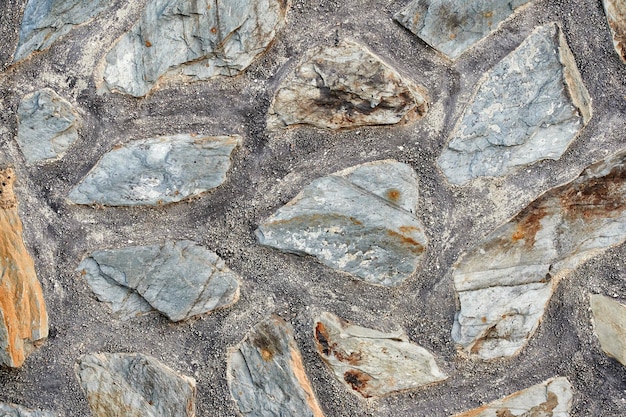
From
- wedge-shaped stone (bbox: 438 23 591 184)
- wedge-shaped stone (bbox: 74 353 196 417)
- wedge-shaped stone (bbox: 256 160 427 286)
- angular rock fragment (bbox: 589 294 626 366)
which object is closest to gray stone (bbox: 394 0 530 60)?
wedge-shaped stone (bbox: 438 23 591 184)

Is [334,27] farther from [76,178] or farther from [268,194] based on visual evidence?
[76,178]

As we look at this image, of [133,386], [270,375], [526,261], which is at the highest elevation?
[526,261]

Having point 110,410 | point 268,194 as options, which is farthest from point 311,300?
A: point 110,410

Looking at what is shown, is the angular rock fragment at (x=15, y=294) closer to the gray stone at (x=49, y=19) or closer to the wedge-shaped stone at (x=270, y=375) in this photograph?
the gray stone at (x=49, y=19)

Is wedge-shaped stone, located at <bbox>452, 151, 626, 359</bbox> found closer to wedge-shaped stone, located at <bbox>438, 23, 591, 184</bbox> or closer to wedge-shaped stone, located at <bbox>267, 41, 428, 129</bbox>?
wedge-shaped stone, located at <bbox>438, 23, 591, 184</bbox>

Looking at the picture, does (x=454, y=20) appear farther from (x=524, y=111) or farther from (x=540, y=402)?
(x=540, y=402)

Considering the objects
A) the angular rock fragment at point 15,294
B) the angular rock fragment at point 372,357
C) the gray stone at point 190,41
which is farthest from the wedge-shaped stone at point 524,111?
the angular rock fragment at point 15,294

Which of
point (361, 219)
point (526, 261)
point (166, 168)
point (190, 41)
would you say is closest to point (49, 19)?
point (190, 41)
